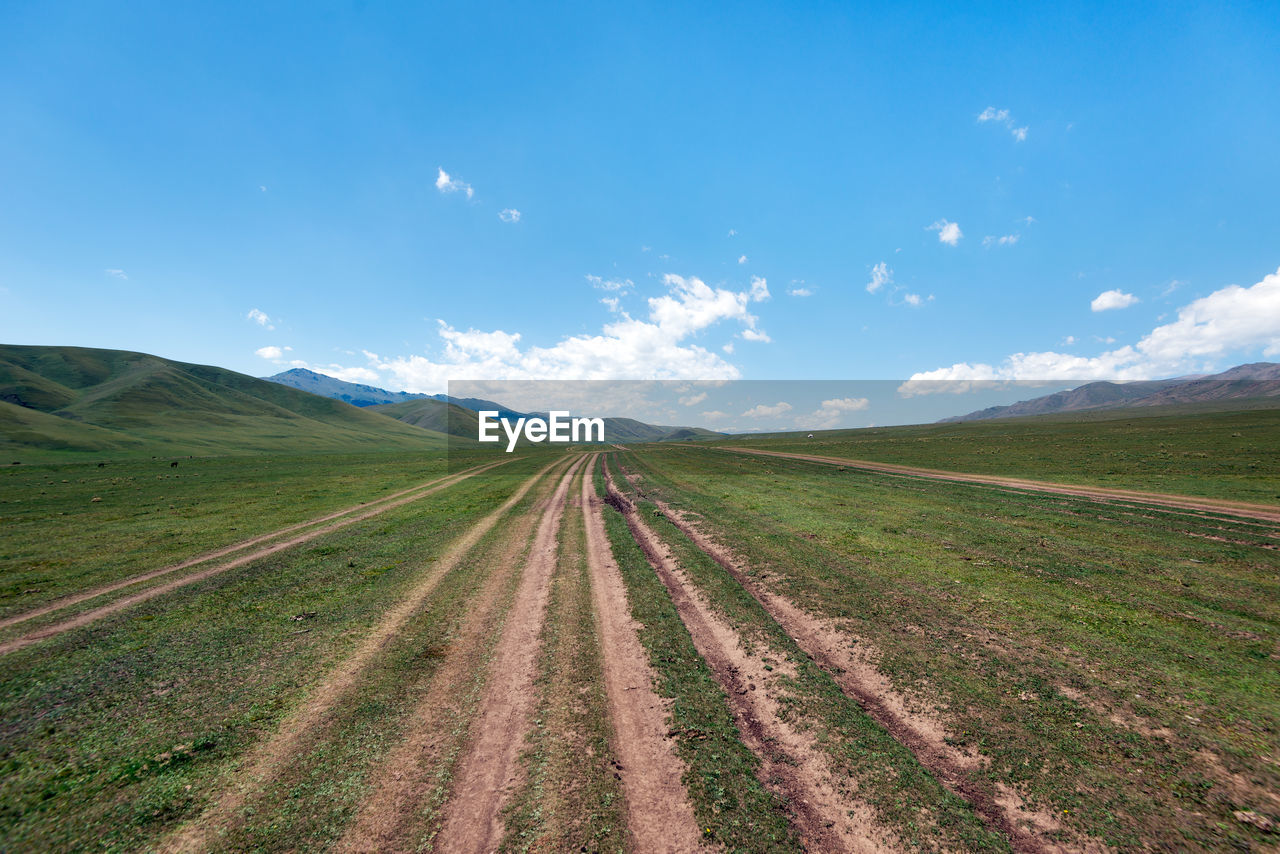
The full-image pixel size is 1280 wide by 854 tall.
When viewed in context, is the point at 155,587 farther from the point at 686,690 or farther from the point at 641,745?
the point at 686,690

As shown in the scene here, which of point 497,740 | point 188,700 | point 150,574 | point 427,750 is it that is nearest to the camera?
point 427,750

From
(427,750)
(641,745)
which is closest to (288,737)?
(427,750)

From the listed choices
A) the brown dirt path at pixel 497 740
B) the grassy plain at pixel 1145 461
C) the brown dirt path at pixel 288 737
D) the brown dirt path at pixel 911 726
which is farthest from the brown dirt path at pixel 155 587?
the grassy plain at pixel 1145 461

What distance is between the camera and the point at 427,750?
666 cm

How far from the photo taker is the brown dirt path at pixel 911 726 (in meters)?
5.16

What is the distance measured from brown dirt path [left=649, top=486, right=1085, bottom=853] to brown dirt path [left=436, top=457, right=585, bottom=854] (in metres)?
5.92

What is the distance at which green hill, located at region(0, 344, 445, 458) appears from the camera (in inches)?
3337

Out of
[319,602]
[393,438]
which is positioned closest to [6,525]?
[319,602]

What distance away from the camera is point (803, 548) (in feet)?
54.5

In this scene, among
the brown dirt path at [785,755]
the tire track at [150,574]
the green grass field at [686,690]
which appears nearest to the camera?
the brown dirt path at [785,755]

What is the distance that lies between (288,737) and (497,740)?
11.2 ft

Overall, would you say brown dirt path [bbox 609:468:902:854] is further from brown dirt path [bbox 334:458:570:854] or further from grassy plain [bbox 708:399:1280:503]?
grassy plain [bbox 708:399:1280:503]

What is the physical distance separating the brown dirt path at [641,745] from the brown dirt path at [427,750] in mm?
2560

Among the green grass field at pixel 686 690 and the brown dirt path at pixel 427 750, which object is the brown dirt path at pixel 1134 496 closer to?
the green grass field at pixel 686 690
